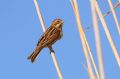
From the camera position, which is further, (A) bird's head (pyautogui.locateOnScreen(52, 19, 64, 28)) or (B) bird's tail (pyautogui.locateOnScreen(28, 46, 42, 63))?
(A) bird's head (pyautogui.locateOnScreen(52, 19, 64, 28))

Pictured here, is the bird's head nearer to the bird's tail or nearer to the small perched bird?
the small perched bird

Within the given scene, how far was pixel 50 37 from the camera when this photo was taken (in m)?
1.95

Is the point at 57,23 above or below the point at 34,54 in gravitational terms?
above

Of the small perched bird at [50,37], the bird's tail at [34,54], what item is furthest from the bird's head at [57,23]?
the bird's tail at [34,54]

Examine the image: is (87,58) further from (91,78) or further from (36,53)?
(36,53)

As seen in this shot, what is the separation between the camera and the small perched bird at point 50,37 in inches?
73.0

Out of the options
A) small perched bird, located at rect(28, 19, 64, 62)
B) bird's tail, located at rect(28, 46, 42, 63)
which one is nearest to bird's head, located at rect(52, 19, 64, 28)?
small perched bird, located at rect(28, 19, 64, 62)

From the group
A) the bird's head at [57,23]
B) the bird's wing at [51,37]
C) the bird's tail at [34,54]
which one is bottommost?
the bird's tail at [34,54]

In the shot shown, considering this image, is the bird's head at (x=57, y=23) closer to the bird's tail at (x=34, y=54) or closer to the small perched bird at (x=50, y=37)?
the small perched bird at (x=50, y=37)

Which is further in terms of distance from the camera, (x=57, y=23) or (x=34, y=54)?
(x=57, y=23)

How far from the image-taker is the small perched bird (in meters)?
1.85

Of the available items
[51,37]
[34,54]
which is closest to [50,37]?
[51,37]

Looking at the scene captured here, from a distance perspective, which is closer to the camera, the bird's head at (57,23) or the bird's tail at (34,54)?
the bird's tail at (34,54)

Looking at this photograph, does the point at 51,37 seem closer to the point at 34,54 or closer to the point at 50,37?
the point at 50,37
